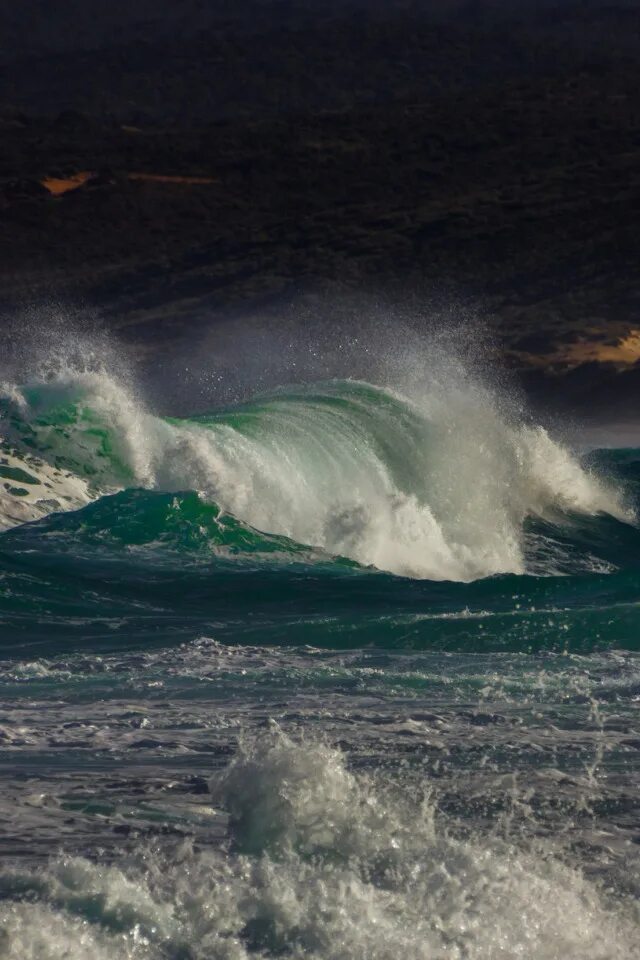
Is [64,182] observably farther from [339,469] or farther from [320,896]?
[320,896]

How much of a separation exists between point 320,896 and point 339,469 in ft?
41.9

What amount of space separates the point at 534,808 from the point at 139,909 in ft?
6.31

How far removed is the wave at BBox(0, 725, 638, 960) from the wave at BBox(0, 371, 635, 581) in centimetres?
885

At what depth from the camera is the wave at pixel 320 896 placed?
433 cm

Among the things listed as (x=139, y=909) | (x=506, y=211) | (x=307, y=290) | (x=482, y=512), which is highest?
(x=506, y=211)

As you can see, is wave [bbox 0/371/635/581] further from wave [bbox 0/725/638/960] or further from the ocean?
wave [bbox 0/725/638/960]

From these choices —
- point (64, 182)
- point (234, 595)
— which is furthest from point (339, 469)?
point (64, 182)

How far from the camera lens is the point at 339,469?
56.8 feet

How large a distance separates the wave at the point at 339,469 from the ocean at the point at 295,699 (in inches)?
1.7

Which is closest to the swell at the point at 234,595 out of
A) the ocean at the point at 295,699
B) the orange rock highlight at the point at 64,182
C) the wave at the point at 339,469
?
the ocean at the point at 295,699

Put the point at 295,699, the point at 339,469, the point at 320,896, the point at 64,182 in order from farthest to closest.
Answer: the point at 64,182
the point at 339,469
the point at 295,699
the point at 320,896

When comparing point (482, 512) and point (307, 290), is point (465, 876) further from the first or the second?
point (307, 290)

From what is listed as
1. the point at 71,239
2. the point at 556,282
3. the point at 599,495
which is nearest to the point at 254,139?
the point at 71,239

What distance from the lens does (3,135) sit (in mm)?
65625
